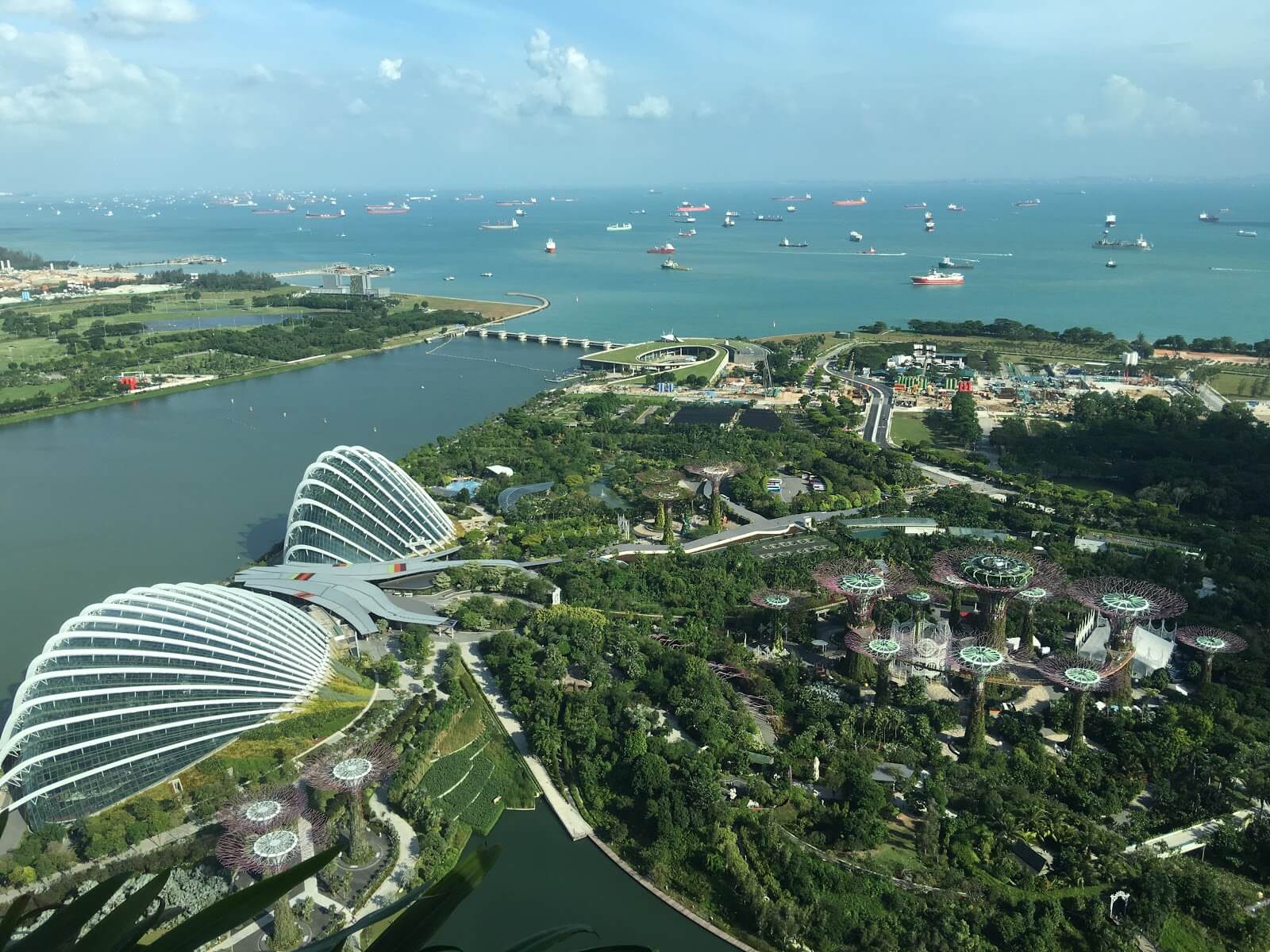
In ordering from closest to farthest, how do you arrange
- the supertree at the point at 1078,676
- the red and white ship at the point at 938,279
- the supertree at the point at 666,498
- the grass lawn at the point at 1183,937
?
the grass lawn at the point at 1183,937
the supertree at the point at 1078,676
the supertree at the point at 666,498
the red and white ship at the point at 938,279

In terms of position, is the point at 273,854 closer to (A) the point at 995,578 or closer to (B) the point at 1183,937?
(B) the point at 1183,937

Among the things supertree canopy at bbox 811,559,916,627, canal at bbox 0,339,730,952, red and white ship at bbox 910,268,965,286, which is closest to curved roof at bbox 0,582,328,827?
canal at bbox 0,339,730,952

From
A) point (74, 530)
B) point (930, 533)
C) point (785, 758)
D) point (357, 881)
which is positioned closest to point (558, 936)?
point (357, 881)

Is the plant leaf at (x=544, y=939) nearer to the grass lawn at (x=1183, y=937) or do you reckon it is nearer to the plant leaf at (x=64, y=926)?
the plant leaf at (x=64, y=926)

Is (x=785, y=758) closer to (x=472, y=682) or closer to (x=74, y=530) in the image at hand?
→ (x=472, y=682)

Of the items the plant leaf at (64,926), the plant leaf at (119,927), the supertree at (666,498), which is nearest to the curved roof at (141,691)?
the supertree at (666,498)

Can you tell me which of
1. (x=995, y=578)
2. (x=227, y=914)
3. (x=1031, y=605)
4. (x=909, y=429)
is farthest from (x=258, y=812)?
(x=909, y=429)

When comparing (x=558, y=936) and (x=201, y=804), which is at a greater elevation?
(x=558, y=936)
